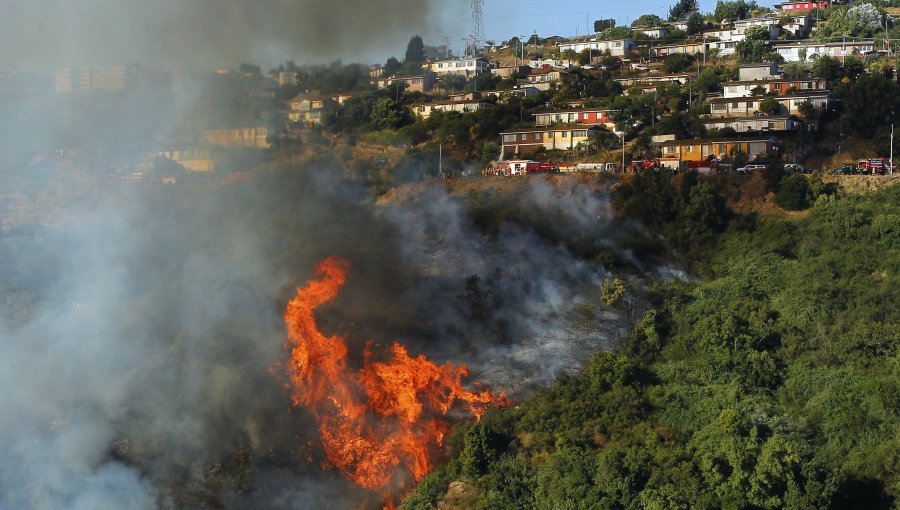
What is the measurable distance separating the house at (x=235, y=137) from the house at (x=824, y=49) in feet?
177

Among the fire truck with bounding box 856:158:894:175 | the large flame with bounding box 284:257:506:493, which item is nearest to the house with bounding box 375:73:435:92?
the fire truck with bounding box 856:158:894:175

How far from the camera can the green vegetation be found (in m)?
37.9

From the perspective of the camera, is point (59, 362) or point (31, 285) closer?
point (59, 362)

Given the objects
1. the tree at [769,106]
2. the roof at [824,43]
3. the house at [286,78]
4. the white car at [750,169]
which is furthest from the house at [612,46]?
the house at [286,78]

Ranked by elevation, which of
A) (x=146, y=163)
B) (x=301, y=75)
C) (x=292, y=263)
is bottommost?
(x=292, y=263)

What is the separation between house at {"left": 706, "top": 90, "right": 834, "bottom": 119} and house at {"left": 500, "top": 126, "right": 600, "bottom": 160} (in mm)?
8717

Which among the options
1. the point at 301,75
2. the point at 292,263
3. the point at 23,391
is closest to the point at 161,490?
the point at 23,391

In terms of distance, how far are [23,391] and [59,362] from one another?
6.85ft

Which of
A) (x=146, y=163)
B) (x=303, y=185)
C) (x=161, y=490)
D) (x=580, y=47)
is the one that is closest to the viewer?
(x=161, y=490)

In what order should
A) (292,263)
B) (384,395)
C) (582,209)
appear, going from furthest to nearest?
(582,209) → (292,263) → (384,395)

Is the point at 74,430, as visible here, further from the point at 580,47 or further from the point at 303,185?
the point at 580,47

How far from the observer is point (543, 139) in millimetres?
78250

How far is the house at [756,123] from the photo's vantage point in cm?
7312

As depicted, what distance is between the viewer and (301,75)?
6141 cm
